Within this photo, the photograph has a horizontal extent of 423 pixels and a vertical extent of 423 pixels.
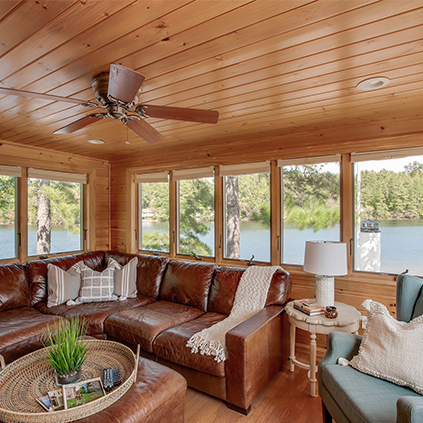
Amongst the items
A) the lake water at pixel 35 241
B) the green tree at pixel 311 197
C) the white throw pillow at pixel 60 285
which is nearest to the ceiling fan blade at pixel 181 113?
the green tree at pixel 311 197

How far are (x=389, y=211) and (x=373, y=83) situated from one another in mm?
1404

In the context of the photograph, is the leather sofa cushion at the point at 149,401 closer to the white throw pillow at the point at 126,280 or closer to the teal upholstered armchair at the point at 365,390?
the teal upholstered armchair at the point at 365,390

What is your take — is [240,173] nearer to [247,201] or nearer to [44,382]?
[247,201]

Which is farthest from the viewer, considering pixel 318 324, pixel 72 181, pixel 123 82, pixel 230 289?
pixel 72 181

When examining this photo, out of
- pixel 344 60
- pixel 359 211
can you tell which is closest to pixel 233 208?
pixel 359 211

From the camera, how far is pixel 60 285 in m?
3.29

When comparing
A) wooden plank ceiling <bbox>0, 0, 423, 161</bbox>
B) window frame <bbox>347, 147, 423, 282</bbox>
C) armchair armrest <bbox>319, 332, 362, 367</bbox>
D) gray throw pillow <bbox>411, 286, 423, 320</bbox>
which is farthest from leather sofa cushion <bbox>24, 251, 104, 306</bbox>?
gray throw pillow <bbox>411, 286, 423, 320</bbox>

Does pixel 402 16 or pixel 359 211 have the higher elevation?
pixel 402 16

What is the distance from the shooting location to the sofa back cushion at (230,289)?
2.80 m

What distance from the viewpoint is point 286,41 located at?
1526mm

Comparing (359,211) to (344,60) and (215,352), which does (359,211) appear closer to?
(344,60)

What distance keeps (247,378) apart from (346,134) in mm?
2483

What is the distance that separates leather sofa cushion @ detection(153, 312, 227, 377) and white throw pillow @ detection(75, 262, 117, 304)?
3.79 ft

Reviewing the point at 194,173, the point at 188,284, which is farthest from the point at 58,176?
the point at 188,284
